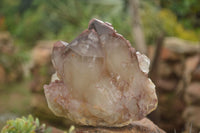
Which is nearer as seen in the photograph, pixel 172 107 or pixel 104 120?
pixel 104 120

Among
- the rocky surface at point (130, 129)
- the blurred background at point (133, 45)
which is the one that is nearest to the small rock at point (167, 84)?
the blurred background at point (133, 45)

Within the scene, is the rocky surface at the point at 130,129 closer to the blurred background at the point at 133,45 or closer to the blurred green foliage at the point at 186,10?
the blurred background at the point at 133,45

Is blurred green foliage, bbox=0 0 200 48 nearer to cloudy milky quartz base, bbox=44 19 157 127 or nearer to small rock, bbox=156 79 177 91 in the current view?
small rock, bbox=156 79 177 91

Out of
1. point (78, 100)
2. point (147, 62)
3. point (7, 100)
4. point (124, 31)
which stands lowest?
point (7, 100)

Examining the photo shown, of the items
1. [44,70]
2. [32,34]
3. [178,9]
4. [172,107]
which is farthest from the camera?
[32,34]

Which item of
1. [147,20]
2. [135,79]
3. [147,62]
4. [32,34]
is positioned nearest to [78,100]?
[135,79]

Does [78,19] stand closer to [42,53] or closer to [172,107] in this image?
[42,53]
